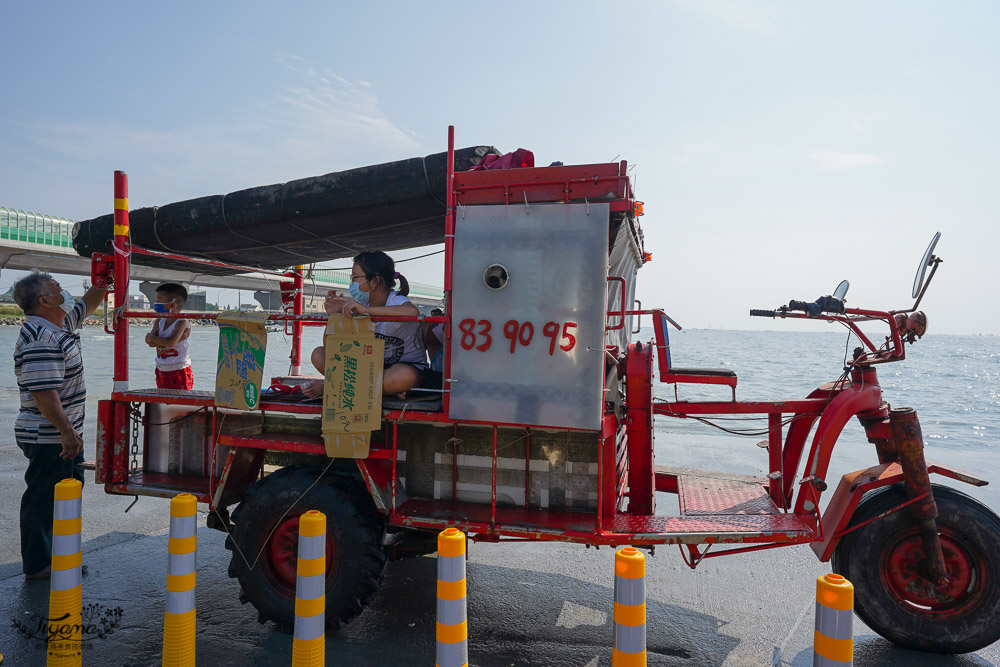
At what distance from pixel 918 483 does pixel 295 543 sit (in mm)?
3869

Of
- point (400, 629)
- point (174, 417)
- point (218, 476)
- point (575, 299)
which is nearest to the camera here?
point (575, 299)

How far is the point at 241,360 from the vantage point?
156 inches

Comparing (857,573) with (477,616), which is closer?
(857,573)

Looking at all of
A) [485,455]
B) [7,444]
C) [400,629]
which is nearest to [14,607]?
[400,629]

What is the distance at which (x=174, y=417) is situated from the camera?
4559mm

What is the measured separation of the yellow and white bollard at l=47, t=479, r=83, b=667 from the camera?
3.05 meters

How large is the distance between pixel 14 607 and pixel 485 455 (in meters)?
3.48

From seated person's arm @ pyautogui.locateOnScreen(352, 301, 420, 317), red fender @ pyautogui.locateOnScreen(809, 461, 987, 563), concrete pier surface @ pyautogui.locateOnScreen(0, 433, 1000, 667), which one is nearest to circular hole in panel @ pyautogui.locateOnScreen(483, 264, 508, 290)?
seated person's arm @ pyautogui.locateOnScreen(352, 301, 420, 317)

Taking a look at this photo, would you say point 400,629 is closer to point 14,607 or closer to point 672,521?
point 672,521

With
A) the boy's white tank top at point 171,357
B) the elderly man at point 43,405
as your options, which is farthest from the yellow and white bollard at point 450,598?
the boy's white tank top at point 171,357

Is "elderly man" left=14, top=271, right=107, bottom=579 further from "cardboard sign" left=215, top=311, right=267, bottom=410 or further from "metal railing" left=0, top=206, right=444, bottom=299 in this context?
"metal railing" left=0, top=206, right=444, bottom=299

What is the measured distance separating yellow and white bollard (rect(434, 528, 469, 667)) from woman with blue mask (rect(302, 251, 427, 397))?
58.2 inches

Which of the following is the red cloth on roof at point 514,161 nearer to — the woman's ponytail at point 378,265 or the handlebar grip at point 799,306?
the woman's ponytail at point 378,265

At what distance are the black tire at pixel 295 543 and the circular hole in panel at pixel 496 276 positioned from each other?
5.32 feet
